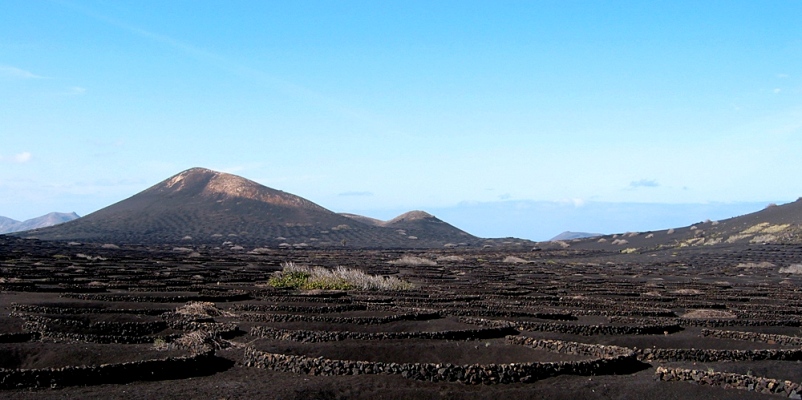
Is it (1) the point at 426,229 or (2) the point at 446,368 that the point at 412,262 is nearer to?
(2) the point at 446,368

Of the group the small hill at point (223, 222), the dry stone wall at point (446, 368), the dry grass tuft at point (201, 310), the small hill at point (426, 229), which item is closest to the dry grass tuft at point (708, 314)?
the dry stone wall at point (446, 368)

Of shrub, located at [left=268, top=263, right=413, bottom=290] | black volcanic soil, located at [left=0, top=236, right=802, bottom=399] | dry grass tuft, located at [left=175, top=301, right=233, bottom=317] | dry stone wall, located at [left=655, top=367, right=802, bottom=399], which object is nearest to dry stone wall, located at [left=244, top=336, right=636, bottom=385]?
black volcanic soil, located at [left=0, top=236, right=802, bottom=399]

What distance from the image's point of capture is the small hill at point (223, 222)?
136625 mm

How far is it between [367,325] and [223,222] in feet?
425

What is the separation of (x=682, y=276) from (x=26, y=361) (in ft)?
174

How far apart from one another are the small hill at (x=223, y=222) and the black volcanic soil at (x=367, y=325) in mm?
85333

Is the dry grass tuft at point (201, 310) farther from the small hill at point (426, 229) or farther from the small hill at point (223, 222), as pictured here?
the small hill at point (426, 229)

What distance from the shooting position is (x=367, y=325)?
2598 centimetres

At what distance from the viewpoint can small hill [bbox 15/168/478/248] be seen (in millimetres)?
136625

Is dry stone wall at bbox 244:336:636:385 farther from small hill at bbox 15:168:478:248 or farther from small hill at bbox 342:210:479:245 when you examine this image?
small hill at bbox 342:210:479:245

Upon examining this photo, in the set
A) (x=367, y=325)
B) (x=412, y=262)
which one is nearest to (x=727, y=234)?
(x=412, y=262)

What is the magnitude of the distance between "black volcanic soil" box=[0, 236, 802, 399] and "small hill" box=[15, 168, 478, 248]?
85.3 metres

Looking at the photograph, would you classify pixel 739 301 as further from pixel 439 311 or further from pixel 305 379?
pixel 305 379

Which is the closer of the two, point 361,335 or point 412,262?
point 361,335
